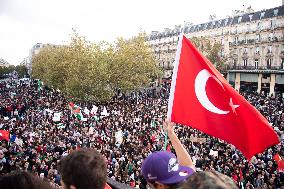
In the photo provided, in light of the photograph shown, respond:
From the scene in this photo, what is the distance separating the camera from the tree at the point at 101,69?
34.5 metres

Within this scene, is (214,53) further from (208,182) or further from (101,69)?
(208,182)

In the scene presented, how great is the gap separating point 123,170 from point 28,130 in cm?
916

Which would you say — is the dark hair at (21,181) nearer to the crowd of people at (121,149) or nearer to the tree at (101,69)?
the crowd of people at (121,149)

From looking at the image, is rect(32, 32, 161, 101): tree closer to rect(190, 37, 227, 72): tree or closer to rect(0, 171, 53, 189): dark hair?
rect(190, 37, 227, 72): tree

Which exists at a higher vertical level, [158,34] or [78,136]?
[158,34]

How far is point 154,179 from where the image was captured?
8.70ft

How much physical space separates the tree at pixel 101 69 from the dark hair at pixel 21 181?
32.5 m

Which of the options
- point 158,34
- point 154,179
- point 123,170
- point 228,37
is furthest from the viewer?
point 158,34

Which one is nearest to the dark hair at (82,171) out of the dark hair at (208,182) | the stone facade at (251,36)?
the dark hair at (208,182)

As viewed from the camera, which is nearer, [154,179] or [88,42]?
[154,179]

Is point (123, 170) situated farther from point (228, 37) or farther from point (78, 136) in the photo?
point (228, 37)

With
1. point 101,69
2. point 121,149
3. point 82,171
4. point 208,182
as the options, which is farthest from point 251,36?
point 208,182

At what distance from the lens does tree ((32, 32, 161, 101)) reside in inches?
1359

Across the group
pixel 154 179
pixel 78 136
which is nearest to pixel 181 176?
pixel 154 179
